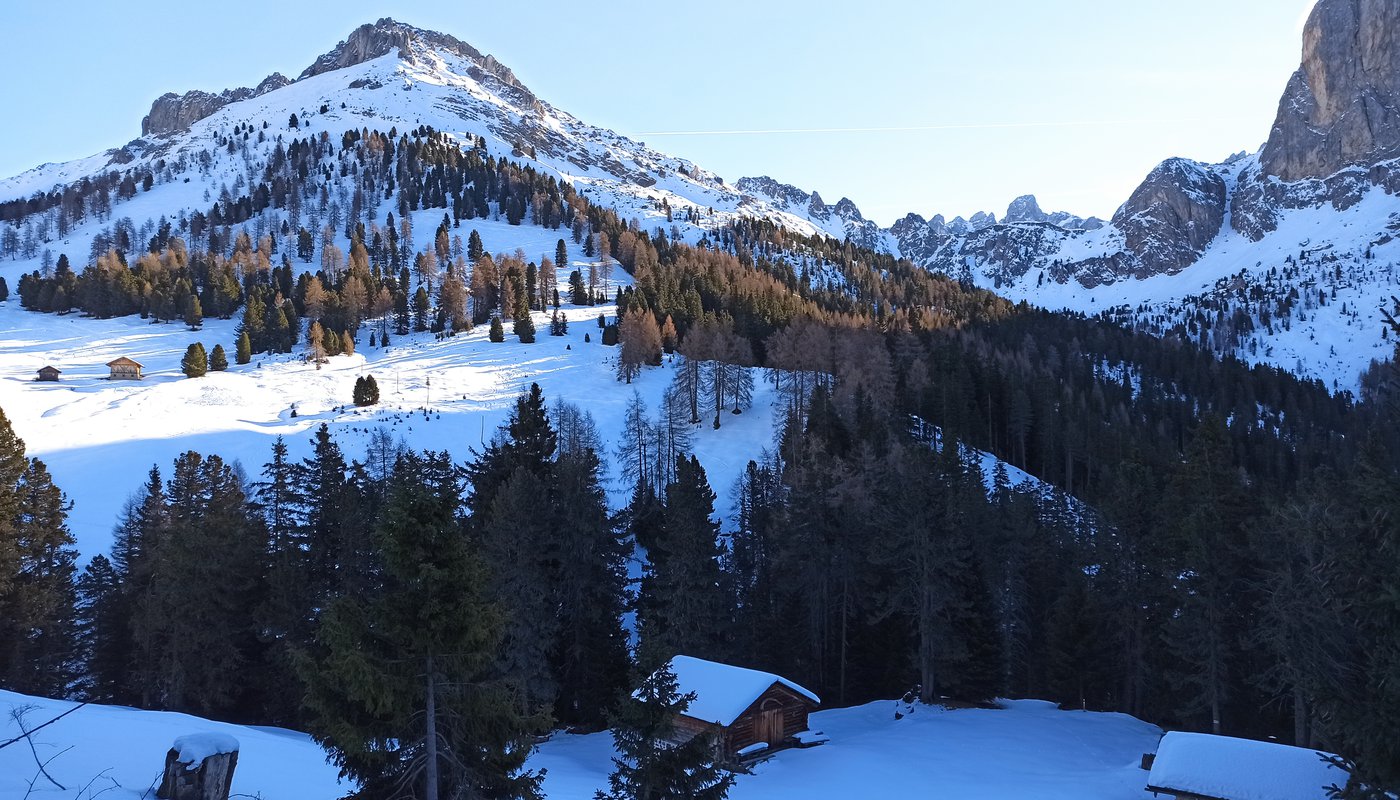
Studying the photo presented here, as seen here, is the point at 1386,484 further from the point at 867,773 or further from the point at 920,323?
the point at 920,323

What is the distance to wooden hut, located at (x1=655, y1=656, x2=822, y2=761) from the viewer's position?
25.2m

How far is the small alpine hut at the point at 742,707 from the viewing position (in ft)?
82.6

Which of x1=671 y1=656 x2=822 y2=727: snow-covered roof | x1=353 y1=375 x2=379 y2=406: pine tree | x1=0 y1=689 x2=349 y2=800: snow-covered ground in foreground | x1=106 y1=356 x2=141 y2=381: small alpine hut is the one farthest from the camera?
x1=106 y1=356 x2=141 y2=381: small alpine hut

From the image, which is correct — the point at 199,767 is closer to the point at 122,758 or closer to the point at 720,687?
the point at 122,758

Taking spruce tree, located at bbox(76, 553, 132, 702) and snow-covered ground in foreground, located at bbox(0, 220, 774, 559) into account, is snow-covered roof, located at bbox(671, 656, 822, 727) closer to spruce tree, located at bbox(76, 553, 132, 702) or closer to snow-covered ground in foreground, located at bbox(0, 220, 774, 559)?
spruce tree, located at bbox(76, 553, 132, 702)

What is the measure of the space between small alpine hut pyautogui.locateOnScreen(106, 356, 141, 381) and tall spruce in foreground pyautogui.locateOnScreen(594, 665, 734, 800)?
8907 cm

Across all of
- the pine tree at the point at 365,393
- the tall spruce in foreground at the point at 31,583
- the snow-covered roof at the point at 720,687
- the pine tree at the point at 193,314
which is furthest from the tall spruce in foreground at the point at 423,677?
the pine tree at the point at 193,314

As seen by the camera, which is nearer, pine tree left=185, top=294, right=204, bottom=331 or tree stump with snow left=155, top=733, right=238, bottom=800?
tree stump with snow left=155, top=733, right=238, bottom=800

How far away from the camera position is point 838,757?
25.1m

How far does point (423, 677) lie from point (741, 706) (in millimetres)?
18063

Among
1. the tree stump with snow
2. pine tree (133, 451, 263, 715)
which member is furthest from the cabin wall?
the tree stump with snow

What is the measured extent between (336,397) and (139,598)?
46574 mm

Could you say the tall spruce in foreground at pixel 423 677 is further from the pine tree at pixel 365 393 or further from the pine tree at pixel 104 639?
the pine tree at pixel 365 393

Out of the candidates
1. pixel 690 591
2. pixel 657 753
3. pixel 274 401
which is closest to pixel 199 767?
pixel 657 753
